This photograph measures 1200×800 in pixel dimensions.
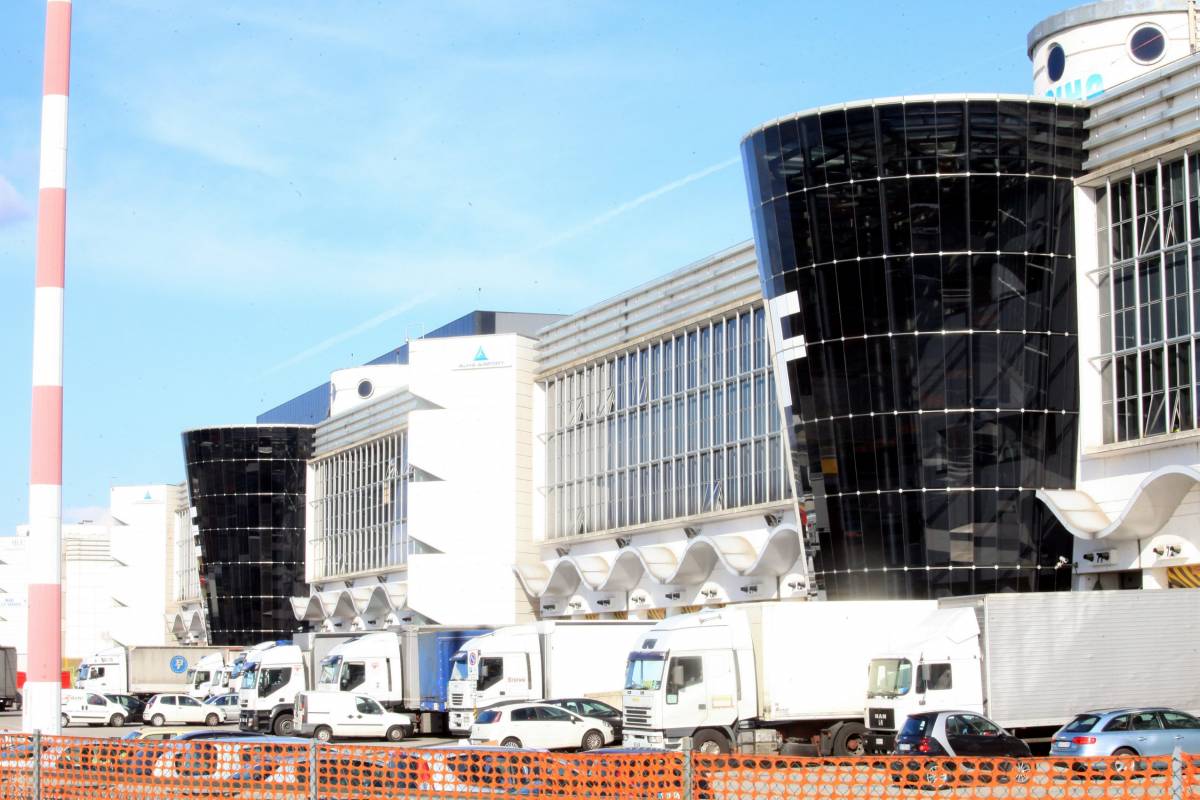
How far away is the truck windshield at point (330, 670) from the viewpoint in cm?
4794

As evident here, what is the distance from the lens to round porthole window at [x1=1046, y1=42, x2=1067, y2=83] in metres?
45.2

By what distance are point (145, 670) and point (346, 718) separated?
26895 mm

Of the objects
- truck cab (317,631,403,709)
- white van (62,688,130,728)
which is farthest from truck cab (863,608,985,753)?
white van (62,688,130,728)

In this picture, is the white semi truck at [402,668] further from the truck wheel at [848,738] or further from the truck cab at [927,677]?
the truck cab at [927,677]

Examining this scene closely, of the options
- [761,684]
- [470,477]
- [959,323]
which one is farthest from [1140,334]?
[470,477]

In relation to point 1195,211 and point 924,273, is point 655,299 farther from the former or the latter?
point 1195,211

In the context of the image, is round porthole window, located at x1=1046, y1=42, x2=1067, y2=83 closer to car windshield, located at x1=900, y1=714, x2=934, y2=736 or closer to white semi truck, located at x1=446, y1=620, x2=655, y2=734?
white semi truck, located at x1=446, y1=620, x2=655, y2=734

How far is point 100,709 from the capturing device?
2309 inches

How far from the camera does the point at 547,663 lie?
4122 centimetres

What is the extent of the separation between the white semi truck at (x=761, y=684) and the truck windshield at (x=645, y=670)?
4 cm

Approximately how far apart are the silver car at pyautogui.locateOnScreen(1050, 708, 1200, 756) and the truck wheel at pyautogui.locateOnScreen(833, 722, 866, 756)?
19.6 feet

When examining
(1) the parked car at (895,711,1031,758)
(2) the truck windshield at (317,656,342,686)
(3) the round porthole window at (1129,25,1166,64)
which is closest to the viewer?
(1) the parked car at (895,711,1031,758)

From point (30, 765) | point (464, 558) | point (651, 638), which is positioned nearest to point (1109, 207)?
A: point (651, 638)

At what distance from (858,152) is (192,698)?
3179 centimetres
